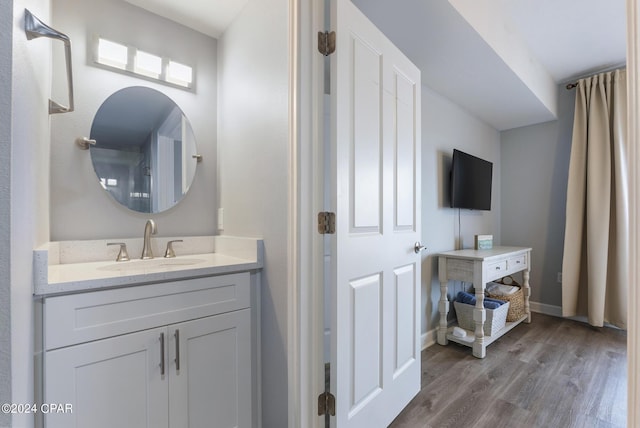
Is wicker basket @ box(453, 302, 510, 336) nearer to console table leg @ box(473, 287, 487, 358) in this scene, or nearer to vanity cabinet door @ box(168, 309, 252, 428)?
console table leg @ box(473, 287, 487, 358)

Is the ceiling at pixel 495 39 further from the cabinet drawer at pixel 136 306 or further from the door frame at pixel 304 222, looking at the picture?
the cabinet drawer at pixel 136 306

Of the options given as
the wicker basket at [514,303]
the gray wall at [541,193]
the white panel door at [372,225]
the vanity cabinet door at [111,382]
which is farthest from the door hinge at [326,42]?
the gray wall at [541,193]

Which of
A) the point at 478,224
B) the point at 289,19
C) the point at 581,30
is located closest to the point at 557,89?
the point at 581,30

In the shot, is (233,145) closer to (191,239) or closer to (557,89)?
(191,239)

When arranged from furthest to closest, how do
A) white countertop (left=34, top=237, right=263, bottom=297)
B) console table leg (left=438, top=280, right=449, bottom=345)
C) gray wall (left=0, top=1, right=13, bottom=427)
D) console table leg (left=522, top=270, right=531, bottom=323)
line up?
console table leg (left=522, top=270, right=531, bottom=323)
console table leg (left=438, top=280, right=449, bottom=345)
white countertop (left=34, top=237, right=263, bottom=297)
gray wall (left=0, top=1, right=13, bottom=427)

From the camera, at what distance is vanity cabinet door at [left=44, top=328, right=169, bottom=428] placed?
0.95 meters

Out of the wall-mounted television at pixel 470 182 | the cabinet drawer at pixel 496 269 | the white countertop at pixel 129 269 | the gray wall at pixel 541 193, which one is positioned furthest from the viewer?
the gray wall at pixel 541 193

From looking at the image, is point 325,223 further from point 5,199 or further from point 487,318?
point 487,318

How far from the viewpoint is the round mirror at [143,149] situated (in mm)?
1557

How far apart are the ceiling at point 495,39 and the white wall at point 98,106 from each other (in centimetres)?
13

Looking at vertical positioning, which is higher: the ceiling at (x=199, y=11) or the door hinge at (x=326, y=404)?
the ceiling at (x=199, y=11)

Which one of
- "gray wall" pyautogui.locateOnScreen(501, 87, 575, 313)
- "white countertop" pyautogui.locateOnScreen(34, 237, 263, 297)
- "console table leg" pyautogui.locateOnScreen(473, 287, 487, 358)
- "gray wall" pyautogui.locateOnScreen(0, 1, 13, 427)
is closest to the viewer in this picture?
"gray wall" pyautogui.locateOnScreen(0, 1, 13, 427)

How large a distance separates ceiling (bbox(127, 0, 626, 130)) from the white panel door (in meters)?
0.31

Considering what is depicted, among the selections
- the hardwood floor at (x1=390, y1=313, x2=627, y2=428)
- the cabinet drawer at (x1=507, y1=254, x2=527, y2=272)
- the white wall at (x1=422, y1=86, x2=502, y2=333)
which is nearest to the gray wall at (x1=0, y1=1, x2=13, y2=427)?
the hardwood floor at (x1=390, y1=313, x2=627, y2=428)
